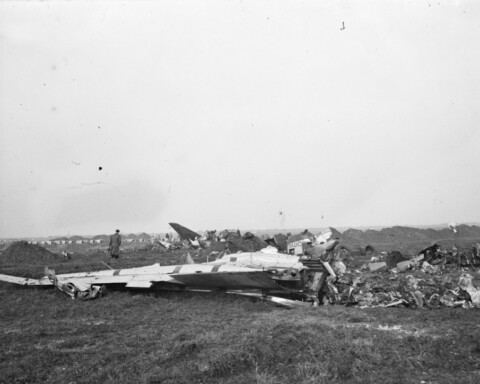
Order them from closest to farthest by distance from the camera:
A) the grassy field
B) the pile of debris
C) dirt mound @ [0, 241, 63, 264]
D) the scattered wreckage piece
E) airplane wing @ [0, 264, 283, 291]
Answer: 1. the grassy field
2. the pile of debris
3. airplane wing @ [0, 264, 283, 291]
4. dirt mound @ [0, 241, 63, 264]
5. the scattered wreckage piece

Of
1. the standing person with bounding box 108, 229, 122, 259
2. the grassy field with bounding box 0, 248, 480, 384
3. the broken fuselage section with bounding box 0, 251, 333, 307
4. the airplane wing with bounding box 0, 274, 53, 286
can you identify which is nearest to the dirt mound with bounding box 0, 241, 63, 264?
the standing person with bounding box 108, 229, 122, 259

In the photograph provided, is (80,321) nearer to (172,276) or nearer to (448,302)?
(172,276)

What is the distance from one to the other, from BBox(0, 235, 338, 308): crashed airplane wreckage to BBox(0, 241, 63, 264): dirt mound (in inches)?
392

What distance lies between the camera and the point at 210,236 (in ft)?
80.5

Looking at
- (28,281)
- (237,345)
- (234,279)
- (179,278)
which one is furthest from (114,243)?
(237,345)

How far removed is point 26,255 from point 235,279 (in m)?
16.4

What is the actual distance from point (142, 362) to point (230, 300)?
177 inches

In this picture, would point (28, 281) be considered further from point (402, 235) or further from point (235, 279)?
point (402, 235)

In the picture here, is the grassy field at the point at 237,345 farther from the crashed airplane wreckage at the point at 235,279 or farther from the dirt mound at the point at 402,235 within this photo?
the dirt mound at the point at 402,235

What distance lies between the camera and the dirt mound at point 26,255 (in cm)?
1988

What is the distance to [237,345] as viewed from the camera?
5.52 metres

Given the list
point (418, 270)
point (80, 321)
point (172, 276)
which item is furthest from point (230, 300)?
point (418, 270)

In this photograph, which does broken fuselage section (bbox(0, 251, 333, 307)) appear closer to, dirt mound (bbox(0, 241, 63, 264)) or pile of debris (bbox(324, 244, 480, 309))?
pile of debris (bbox(324, 244, 480, 309))

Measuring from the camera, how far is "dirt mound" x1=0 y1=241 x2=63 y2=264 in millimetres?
19875
